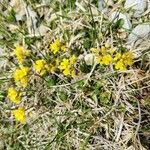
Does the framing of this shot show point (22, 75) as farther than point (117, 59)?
Yes

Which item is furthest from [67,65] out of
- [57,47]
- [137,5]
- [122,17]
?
[137,5]

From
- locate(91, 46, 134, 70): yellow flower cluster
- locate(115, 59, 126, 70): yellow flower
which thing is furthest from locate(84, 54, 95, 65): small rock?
locate(115, 59, 126, 70): yellow flower

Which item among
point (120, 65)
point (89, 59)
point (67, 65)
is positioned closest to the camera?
point (120, 65)

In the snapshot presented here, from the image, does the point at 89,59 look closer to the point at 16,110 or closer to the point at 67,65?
the point at 67,65

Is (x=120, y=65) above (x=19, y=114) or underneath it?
above

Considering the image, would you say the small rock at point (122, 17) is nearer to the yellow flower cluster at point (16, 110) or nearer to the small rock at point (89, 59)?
the small rock at point (89, 59)

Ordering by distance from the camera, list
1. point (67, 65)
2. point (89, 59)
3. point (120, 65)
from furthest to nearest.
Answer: point (89, 59) → point (67, 65) → point (120, 65)
